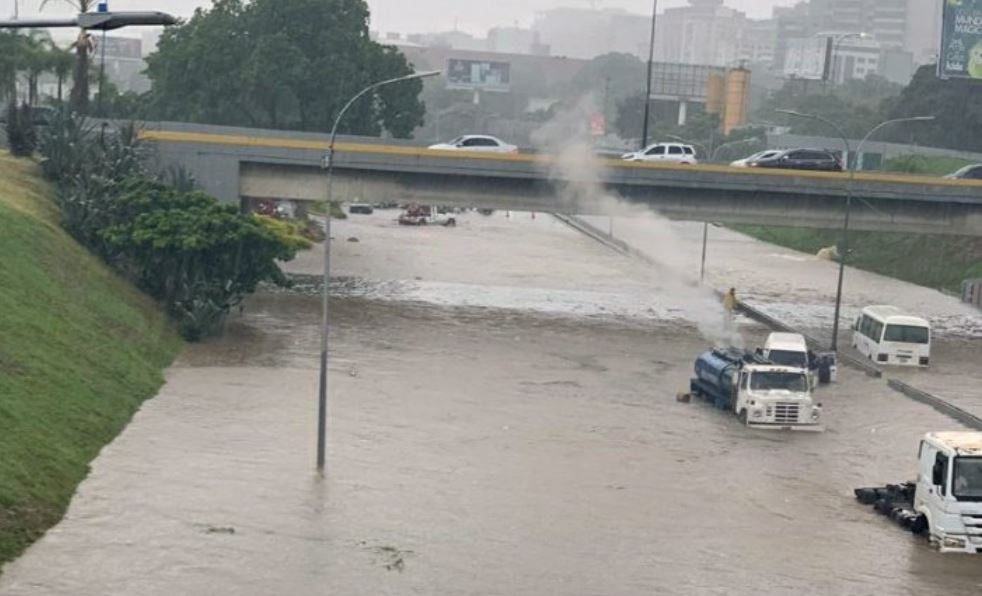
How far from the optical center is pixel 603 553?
32531 mm

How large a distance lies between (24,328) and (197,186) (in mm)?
26463

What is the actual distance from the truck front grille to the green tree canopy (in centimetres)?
5967

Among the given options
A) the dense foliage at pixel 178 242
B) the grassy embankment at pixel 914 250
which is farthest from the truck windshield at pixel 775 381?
the grassy embankment at pixel 914 250

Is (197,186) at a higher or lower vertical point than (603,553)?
higher

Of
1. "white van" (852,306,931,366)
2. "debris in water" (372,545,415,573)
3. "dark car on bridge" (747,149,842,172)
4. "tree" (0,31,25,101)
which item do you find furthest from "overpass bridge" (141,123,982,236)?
"debris in water" (372,545,415,573)

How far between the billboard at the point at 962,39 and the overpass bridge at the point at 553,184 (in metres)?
22.9

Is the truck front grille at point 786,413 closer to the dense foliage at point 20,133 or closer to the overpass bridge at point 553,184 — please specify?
the overpass bridge at point 553,184

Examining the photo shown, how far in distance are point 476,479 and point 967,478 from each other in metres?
Result: 11.3

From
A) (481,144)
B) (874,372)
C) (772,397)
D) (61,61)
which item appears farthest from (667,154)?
(772,397)

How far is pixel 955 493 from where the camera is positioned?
33.2m

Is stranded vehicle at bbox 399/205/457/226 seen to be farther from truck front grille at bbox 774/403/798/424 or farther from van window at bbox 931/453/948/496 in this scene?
van window at bbox 931/453/948/496

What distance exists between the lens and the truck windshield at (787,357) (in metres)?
53.4

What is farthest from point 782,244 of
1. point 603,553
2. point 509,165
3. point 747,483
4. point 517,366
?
point 603,553

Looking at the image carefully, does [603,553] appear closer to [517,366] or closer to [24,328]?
[24,328]
